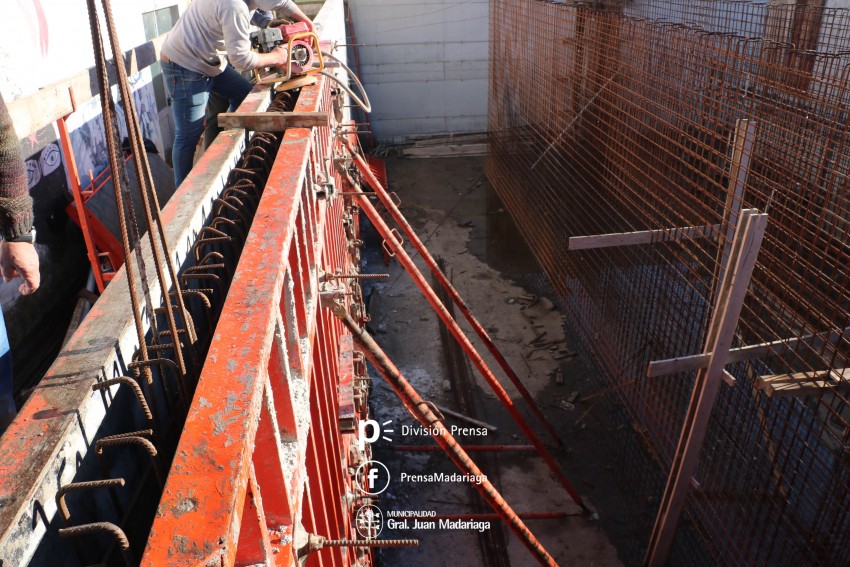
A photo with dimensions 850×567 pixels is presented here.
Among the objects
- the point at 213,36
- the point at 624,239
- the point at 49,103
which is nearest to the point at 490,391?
the point at 624,239

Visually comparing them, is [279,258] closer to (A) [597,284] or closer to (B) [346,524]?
(B) [346,524]

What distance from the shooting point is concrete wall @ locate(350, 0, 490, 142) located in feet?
41.2

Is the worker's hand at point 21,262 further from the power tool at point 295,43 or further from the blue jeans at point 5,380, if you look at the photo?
the power tool at point 295,43

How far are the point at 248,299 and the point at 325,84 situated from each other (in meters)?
3.75

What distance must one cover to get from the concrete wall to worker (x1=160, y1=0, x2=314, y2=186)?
7.94 metres

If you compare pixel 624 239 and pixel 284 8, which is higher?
pixel 284 8

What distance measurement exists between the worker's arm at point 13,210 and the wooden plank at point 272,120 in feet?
5.22

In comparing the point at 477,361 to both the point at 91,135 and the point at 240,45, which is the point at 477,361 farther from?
the point at 91,135

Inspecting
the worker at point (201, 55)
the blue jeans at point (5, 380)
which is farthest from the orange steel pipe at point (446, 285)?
the blue jeans at point (5, 380)

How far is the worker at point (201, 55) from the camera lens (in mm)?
4453

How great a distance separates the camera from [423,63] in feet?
42.5

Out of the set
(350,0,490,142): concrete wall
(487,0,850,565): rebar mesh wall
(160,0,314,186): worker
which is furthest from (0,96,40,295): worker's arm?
(350,0,490,142): concrete wall

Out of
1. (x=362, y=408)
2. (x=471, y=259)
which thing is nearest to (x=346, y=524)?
(x=362, y=408)

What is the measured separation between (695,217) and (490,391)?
2.71 meters
